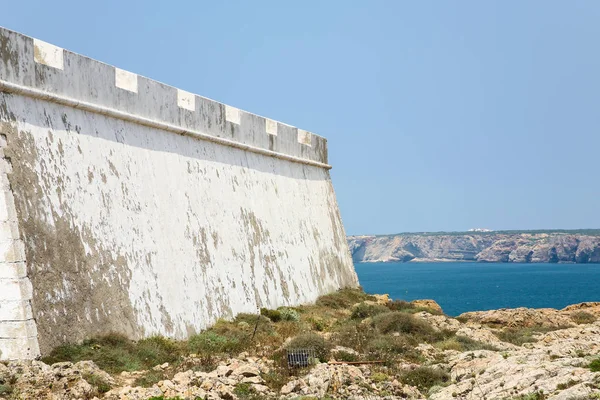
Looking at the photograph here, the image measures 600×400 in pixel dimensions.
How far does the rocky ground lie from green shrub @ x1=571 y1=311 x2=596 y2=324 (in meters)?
5.75

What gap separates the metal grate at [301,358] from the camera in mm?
14484

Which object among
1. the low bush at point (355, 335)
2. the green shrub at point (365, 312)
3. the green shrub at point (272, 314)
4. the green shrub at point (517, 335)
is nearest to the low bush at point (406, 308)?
the green shrub at point (365, 312)

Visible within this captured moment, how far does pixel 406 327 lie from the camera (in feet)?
62.9

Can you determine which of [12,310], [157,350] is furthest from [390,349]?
[12,310]

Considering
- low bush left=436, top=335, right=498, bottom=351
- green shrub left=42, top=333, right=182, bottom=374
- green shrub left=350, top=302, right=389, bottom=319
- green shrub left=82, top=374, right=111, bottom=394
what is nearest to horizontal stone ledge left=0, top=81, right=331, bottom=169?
green shrub left=42, top=333, right=182, bottom=374

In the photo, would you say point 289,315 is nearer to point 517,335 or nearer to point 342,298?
point 517,335

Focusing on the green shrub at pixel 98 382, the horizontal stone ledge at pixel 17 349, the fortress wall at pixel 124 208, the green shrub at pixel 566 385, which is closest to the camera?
the green shrub at pixel 566 385

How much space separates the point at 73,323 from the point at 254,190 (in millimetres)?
10579

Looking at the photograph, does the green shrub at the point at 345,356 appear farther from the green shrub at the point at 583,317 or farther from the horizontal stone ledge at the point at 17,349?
the green shrub at the point at 583,317

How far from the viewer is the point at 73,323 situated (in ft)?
46.1

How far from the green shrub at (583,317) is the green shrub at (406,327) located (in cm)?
791

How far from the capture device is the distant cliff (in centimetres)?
16500

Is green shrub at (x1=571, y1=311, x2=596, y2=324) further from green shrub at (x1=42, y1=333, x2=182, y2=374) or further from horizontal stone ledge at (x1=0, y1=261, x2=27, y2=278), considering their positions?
horizontal stone ledge at (x1=0, y1=261, x2=27, y2=278)

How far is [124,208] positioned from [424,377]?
6770 mm
